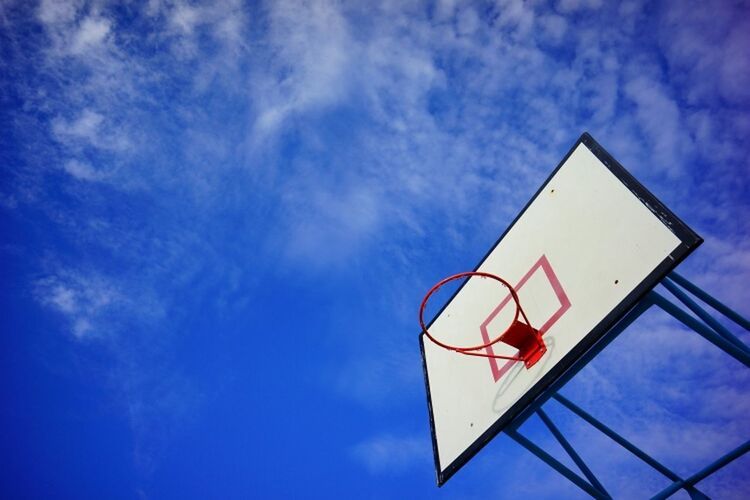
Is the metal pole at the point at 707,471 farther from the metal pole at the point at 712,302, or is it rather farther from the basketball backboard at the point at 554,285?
the basketball backboard at the point at 554,285

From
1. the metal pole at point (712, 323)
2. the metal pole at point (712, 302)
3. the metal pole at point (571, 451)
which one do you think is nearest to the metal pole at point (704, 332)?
the metal pole at point (712, 323)

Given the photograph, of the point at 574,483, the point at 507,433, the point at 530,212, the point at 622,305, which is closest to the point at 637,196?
the point at 622,305

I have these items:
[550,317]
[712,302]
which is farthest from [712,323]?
[550,317]

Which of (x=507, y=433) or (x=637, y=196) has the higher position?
(x=637, y=196)

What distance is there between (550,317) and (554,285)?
296 millimetres

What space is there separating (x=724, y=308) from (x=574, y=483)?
1.87 m

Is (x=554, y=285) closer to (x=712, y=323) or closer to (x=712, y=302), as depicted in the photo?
(x=712, y=323)

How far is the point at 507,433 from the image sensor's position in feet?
11.7

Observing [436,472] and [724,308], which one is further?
[436,472]

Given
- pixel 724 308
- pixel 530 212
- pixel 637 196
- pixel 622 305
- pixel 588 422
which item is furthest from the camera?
pixel 530 212

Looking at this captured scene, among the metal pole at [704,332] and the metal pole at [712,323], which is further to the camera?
the metal pole at [712,323]

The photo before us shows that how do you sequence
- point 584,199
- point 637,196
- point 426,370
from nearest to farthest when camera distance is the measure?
point 637,196 → point 584,199 → point 426,370

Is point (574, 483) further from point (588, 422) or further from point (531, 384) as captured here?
point (531, 384)

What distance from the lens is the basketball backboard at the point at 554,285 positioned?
304 cm
